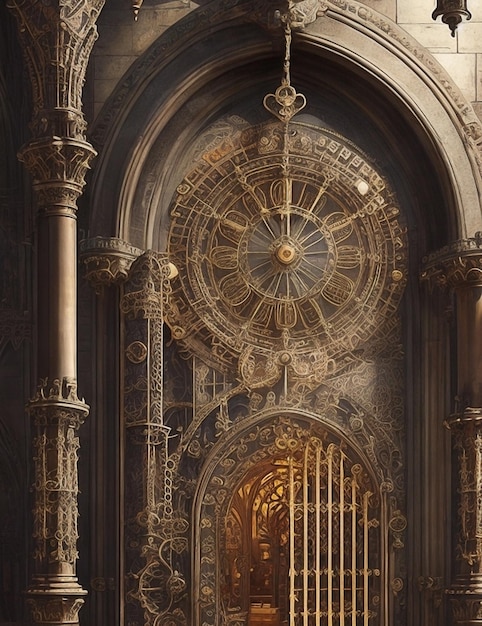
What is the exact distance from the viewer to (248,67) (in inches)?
769

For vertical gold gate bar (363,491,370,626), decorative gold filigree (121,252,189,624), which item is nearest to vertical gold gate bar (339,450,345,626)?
vertical gold gate bar (363,491,370,626)

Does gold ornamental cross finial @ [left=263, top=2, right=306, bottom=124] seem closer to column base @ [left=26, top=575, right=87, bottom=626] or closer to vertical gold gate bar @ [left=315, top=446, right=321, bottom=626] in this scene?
vertical gold gate bar @ [left=315, top=446, right=321, bottom=626]

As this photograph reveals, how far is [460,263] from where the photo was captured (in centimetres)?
1891

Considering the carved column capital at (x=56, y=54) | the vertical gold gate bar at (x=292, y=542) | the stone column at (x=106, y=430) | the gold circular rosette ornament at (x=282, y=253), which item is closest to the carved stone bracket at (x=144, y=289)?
the stone column at (x=106, y=430)

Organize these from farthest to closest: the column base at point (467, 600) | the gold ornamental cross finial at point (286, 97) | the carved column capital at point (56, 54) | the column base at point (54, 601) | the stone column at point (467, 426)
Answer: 1. the gold ornamental cross finial at point (286, 97)
2. the stone column at point (467, 426)
3. the column base at point (467, 600)
4. the carved column capital at point (56, 54)
5. the column base at point (54, 601)

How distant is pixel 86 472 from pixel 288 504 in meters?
1.87

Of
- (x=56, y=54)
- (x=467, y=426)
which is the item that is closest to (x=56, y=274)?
(x=56, y=54)

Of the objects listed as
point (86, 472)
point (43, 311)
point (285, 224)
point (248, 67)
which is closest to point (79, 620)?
point (86, 472)

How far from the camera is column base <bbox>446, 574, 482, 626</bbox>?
18.6m

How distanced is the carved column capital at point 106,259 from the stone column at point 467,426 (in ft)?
9.22

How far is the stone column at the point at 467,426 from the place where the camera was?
61.3 feet

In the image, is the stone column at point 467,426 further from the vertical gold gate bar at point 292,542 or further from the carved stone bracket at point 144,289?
the carved stone bracket at point 144,289

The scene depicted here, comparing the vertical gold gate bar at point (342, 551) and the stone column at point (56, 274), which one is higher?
the stone column at point (56, 274)

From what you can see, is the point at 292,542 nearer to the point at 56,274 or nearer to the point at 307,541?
the point at 307,541
